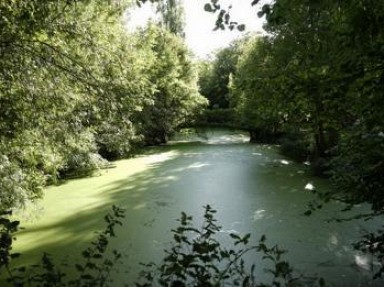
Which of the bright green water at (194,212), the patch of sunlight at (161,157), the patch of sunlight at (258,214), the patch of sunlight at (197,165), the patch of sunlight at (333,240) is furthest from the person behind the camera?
the patch of sunlight at (161,157)

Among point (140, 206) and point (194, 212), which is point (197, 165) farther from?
point (194, 212)

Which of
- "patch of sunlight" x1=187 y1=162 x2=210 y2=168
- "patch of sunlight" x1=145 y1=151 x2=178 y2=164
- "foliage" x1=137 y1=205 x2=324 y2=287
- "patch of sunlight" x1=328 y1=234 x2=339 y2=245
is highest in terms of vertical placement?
"foliage" x1=137 y1=205 x2=324 y2=287


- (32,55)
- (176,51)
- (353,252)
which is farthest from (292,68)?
(176,51)

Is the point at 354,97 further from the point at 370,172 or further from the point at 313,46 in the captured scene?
the point at 313,46

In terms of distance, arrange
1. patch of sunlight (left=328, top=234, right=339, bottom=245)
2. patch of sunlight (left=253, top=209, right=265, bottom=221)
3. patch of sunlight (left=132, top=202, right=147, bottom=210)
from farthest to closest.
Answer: patch of sunlight (left=132, top=202, right=147, bottom=210), patch of sunlight (left=253, top=209, right=265, bottom=221), patch of sunlight (left=328, top=234, right=339, bottom=245)

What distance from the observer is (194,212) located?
5742mm

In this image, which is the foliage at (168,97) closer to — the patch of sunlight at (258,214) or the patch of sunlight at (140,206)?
the patch of sunlight at (140,206)

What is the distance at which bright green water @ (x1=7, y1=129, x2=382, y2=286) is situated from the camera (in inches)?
158

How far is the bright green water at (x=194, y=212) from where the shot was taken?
4016mm

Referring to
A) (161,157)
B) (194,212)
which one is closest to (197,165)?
(161,157)

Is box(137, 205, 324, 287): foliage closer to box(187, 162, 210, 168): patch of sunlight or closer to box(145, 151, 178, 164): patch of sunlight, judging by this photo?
box(187, 162, 210, 168): patch of sunlight

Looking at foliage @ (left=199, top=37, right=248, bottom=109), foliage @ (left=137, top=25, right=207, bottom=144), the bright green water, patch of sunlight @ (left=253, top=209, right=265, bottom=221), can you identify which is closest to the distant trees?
the bright green water

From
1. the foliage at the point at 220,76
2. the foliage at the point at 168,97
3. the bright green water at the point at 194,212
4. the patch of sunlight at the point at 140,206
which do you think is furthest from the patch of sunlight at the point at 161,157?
the foliage at the point at 220,76

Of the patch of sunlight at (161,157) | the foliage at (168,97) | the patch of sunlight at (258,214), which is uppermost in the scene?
the foliage at (168,97)
